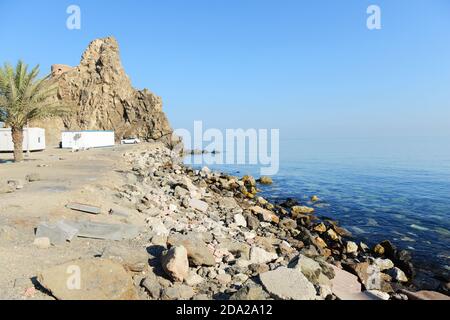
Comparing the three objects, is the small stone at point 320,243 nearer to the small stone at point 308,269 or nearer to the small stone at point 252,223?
the small stone at point 252,223

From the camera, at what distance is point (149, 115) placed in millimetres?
77625

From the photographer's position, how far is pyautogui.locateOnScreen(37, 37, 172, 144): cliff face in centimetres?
7106

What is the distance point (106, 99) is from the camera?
72.7m

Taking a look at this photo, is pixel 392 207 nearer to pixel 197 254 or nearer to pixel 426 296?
pixel 426 296

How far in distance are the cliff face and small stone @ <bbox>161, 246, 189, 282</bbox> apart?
70.9 metres

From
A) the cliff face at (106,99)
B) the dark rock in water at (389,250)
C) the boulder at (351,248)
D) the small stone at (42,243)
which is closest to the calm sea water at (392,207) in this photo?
the dark rock in water at (389,250)

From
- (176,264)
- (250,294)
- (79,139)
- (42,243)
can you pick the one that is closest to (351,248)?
(250,294)

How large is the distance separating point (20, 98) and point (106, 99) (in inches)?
2139

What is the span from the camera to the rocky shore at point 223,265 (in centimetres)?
518

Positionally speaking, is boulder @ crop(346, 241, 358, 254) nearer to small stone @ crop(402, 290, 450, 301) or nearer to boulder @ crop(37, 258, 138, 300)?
small stone @ crop(402, 290, 450, 301)

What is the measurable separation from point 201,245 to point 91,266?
2.28m

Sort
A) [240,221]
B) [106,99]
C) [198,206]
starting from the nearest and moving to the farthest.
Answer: [240,221], [198,206], [106,99]
